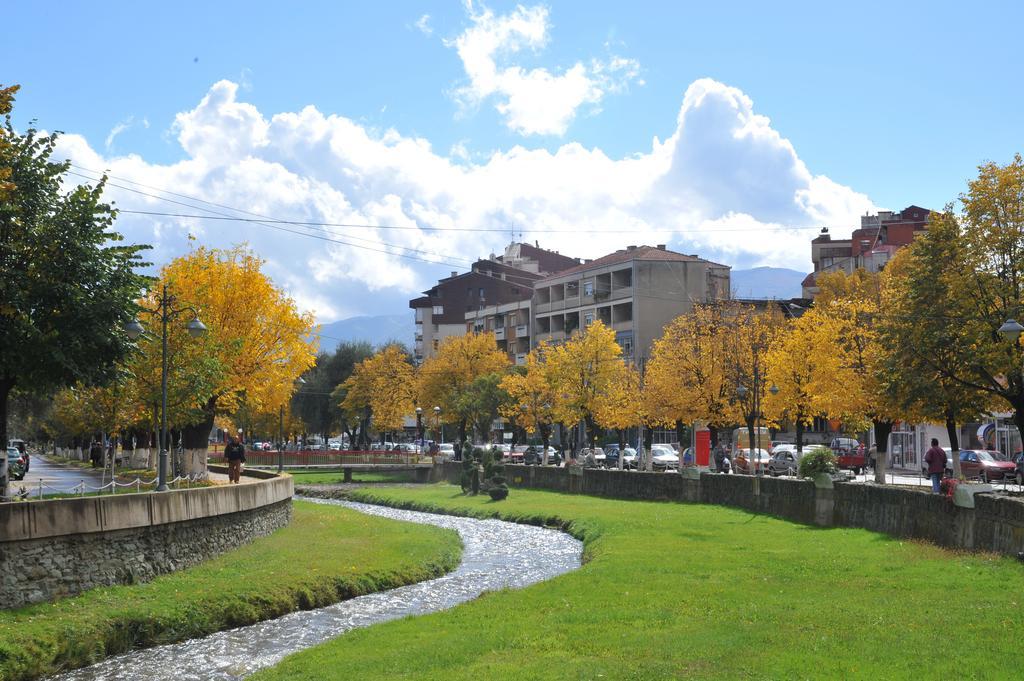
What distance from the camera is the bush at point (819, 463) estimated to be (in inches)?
1407

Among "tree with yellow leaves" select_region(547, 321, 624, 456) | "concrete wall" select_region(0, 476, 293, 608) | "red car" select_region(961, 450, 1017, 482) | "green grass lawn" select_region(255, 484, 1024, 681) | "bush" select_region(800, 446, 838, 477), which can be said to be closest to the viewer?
"green grass lawn" select_region(255, 484, 1024, 681)

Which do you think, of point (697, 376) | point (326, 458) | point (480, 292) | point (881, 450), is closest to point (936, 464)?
point (881, 450)

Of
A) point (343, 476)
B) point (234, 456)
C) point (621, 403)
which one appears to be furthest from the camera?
point (343, 476)

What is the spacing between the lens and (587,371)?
68125 millimetres

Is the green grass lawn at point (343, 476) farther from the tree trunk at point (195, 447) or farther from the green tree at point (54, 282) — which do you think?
the green tree at point (54, 282)

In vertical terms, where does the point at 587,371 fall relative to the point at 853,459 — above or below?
above

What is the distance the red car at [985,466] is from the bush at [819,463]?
14.9 meters

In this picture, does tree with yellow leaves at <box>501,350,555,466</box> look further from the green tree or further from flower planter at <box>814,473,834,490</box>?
the green tree

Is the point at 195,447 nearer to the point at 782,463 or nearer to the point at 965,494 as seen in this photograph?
the point at 965,494

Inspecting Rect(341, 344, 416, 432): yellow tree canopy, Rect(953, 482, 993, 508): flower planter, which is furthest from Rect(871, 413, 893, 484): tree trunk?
Rect(341, 344, 416, 432): yellow tree canopy

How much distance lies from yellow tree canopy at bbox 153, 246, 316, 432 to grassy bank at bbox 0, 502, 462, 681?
10034mm

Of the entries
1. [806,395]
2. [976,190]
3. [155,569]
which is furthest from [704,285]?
[155,569]

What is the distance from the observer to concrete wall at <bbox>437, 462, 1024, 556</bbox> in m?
23.4

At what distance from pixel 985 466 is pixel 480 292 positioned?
96.2 m
